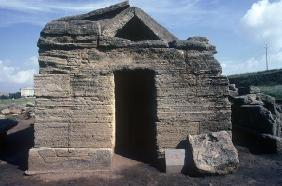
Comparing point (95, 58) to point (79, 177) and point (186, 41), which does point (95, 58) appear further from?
point (79, 177)

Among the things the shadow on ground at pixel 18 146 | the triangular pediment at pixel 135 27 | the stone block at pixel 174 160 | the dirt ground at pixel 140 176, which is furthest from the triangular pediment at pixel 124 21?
the shadow on ground at pixel 18 146

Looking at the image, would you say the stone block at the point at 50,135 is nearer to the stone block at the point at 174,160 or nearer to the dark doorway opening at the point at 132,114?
the dark doorway opening at the point at 132,114

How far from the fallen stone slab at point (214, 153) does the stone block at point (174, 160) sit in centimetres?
29

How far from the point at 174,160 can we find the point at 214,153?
814 millimetres

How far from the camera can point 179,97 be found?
7.27 m

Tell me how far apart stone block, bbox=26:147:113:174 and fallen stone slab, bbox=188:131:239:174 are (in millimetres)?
1771

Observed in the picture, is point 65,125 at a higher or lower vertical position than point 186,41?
lower

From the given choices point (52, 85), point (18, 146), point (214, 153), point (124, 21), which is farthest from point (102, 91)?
point (18, 146)

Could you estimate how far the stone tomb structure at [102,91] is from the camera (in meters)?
7.02

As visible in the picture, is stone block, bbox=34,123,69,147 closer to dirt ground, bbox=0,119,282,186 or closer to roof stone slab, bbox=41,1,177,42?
→ dirt ground, bbox=0,119,282,186

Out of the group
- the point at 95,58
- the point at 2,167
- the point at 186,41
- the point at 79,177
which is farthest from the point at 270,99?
the point at 2,167

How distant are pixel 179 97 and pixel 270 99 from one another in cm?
466

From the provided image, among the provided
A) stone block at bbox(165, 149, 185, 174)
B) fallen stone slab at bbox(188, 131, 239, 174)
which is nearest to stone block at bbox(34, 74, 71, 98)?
stone block at bbox(165, 149, 185, 174)

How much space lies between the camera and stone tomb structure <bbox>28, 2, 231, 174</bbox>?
7.02 m
